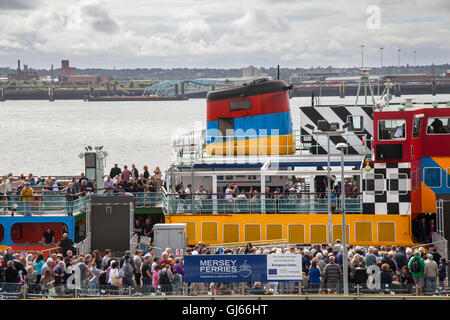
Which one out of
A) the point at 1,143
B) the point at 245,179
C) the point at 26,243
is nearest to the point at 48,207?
the point at 26,243

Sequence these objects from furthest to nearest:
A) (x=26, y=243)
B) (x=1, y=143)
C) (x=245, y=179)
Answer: (x=1, y=143) < (x=245, y=179) < (x=26, y=243)

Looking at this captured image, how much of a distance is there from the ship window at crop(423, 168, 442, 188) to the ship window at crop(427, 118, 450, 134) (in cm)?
129

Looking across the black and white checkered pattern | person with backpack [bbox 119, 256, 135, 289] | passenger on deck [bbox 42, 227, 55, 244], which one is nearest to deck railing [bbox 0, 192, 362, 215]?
the black and white checkered pattern

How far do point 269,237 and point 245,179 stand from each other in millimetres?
3899

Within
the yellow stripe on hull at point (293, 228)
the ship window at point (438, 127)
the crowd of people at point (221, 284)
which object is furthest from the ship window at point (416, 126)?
the crowd of people at point (221, 284)

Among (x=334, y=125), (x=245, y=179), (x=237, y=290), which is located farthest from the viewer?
(x=245, y=179)

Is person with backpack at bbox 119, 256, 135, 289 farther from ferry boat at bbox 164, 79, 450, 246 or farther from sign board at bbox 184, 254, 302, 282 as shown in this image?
ferry boat at bbox 164, 79, 450, 246

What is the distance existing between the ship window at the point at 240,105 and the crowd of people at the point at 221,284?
459 inches

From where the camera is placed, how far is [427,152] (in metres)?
26.7

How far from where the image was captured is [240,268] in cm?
1898

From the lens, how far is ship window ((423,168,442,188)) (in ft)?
87.6

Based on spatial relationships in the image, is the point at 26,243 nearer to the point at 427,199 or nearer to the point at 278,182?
the point at 278,182

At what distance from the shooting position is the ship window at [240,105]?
30953 millimetres
